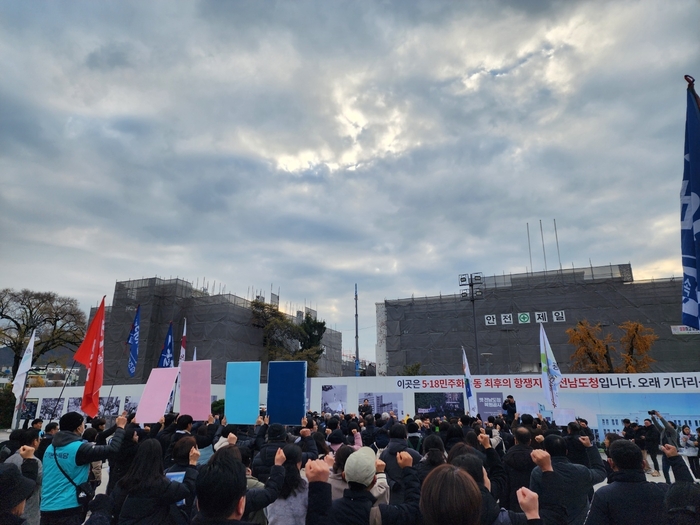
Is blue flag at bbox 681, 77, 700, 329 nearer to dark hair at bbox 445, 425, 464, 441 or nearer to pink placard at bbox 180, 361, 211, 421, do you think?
dark hair at bbox 445, 425, 464, 441

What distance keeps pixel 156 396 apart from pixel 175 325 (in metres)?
30.0

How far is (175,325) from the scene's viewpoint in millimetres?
35406

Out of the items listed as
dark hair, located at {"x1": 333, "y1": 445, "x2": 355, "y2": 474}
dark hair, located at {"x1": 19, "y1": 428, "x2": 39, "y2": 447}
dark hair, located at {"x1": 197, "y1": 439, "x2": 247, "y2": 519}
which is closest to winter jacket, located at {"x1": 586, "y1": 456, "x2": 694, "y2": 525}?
dark hair, located at {"x1": 333, "y1": 445, "x2": 355, "y2": 474}

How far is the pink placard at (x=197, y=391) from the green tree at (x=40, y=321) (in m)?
30.7

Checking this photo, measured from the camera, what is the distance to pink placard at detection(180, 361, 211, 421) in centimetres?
770

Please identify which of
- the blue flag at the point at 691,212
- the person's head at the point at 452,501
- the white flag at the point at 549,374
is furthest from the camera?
the white flag at the point at 549,374

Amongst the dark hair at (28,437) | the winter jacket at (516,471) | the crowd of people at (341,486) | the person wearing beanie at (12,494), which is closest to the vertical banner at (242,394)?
the crowd of people at (341,486)

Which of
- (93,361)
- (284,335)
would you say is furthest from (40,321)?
(93,361)

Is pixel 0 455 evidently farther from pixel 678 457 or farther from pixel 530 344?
pixel 530 344

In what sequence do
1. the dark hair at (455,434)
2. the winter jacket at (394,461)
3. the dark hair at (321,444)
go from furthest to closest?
1. the dark hair at (455,434)
2. the dark hair at (321,444)
3. the winter jacket at (394,461)

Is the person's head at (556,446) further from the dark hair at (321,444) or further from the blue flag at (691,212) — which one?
the dark hair at (321,444)

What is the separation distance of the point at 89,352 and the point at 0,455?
345cm

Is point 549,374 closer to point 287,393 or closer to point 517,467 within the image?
point 287,393

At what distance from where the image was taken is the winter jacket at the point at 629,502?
261cm
